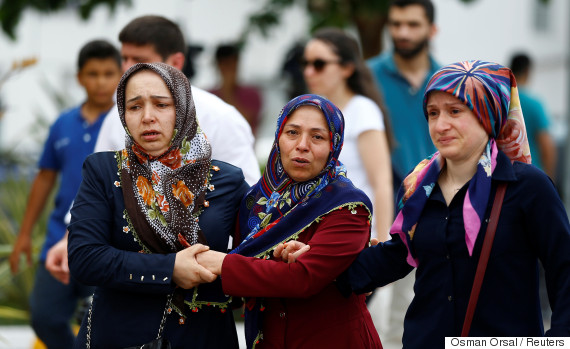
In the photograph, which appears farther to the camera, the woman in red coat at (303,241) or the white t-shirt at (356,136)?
the white t-shirt at (356,136)

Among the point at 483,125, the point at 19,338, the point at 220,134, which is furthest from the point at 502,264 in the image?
the point at 19,338

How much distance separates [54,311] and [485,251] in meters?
3.17

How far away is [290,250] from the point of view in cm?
347

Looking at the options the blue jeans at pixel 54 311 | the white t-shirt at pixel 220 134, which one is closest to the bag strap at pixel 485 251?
the white t-shirt at pixel 220 134

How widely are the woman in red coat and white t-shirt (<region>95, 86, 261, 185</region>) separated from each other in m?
0.77

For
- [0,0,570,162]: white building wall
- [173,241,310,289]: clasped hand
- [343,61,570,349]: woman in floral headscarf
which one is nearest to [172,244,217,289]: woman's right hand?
[173,241,310,289]: clasped hand

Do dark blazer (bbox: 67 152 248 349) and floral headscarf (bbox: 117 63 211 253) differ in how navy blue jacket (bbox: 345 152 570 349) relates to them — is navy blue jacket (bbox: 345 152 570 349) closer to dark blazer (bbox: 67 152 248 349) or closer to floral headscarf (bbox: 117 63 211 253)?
dark blazer (bbox: 67 152 248 349)

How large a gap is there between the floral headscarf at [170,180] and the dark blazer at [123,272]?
0.05 metres

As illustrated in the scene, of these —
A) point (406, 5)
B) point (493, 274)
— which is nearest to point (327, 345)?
point (493, 274)

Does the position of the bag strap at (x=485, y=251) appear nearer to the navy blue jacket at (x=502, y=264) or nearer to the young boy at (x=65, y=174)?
the navy blue jacket at (x=502, y=264)

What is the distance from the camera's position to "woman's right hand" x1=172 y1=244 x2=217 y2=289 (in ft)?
11.3

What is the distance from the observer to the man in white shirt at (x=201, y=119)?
4434mm

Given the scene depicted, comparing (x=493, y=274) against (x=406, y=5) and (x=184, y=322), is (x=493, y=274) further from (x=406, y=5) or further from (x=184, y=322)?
(x=406, y=5)

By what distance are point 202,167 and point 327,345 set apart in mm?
884
